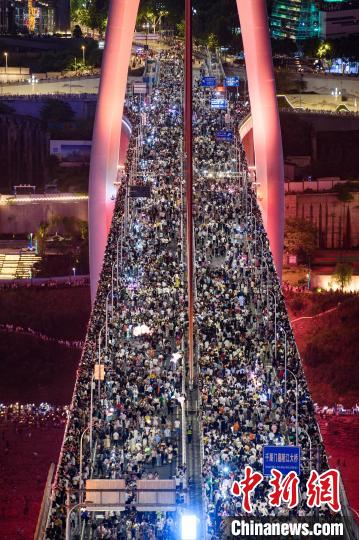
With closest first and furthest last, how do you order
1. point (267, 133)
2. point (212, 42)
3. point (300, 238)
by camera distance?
point (267, 133) < point (300, 238) < point (212, 42)

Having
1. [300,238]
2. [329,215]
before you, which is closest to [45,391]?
[300,238]

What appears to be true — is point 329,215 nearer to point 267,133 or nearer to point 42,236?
point 42,236

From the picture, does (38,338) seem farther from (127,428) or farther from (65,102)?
(65,102)

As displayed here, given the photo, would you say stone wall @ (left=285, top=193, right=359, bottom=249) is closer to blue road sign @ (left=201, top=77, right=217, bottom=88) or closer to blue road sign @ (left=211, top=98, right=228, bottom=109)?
blue road sign @ (left=211, top=98, right=228, bottom=109)

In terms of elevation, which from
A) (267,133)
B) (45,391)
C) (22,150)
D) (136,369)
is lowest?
(45,391)

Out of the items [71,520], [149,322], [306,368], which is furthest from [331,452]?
[71,520]

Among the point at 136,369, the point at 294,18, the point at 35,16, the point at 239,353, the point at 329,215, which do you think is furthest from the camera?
the point at 35,16

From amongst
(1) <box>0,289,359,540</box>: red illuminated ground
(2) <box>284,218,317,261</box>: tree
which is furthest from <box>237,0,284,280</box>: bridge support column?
(2) <box>284,218,317,261</box>: tree

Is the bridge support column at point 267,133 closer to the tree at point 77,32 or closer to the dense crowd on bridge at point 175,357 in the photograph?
the dense crowd on bridge at point 175,357
